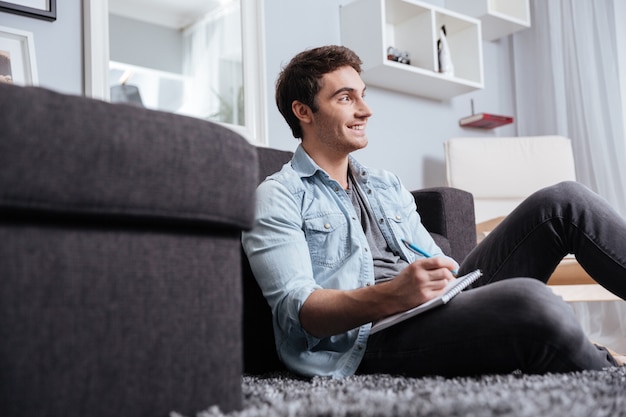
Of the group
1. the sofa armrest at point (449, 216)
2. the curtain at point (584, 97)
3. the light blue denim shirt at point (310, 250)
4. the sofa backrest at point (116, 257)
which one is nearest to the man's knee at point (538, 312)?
the light blue denim shirt at point (310, 250)

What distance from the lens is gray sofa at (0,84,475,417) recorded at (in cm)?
68

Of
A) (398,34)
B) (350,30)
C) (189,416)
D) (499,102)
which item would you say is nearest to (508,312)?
(189,416)

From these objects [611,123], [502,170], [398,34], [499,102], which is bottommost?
[502,170]

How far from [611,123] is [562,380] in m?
2.56

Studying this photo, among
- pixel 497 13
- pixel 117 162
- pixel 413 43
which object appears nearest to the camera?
pixel 117 162

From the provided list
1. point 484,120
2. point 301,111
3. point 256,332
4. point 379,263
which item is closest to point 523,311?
point 379,263

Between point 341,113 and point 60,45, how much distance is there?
1.03 m

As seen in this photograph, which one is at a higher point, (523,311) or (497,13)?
(497,13)

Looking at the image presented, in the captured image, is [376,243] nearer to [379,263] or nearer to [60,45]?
[379,263]

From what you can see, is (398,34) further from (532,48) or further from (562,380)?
(562,380)

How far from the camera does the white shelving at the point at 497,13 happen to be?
3221mm

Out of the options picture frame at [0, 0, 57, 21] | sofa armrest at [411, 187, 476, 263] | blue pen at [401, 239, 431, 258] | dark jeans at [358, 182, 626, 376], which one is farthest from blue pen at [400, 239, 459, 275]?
picture frame at [0, 0, 57, 21]

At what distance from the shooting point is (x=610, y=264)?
4.13 feet

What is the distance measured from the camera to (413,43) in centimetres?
304
